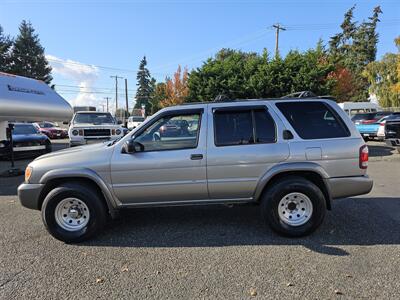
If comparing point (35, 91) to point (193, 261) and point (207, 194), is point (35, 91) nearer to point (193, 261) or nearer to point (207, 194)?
point (207, 194)

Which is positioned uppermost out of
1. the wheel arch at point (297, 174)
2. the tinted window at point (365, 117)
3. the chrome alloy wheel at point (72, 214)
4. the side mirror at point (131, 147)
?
the tinted window at point (365, 117)

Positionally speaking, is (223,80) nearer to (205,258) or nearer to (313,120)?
(313,120)

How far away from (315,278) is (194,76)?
14619 millimetres

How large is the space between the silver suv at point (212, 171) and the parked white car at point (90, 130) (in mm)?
7254

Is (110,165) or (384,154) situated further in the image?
(384,154)

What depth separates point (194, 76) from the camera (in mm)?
17688

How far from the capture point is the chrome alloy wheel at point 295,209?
203 inches

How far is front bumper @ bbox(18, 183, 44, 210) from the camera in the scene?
5.18 meters

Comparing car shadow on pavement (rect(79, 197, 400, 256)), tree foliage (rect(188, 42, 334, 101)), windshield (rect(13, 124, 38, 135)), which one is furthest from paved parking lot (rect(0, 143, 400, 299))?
tree foliage (rect(188, 42, 334, 101))

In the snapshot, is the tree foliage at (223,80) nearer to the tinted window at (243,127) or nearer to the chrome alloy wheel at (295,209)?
the tinted window at (243,127)

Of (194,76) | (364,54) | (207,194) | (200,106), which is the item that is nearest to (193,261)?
(207,194)

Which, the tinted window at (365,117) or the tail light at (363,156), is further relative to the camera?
the tinted window at (365,117)

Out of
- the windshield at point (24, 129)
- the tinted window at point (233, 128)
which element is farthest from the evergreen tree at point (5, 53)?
the tinted window at point (233, 128)

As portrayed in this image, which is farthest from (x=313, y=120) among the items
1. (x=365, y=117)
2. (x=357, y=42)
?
(x=357, y=42)
